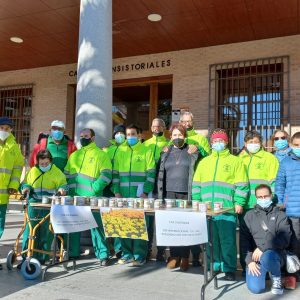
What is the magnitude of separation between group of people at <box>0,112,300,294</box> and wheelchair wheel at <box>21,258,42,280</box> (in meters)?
0.67

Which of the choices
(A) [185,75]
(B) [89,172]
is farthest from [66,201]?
(A) [185,75]

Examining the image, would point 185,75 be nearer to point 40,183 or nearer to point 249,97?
point 249,97

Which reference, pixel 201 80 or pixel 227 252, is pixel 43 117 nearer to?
pixel 201 80

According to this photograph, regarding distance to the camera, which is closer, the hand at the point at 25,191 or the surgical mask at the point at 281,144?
the hand at the point at 25,191

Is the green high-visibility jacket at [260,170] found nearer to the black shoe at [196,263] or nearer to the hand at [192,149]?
the hand at [192,149]

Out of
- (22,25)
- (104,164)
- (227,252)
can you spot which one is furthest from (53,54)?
(227,252)

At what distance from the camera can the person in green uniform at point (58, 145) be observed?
18.9 ft

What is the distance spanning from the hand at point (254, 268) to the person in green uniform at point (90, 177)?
6.52 feet

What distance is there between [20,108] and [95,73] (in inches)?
290

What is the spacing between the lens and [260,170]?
477 centimetres

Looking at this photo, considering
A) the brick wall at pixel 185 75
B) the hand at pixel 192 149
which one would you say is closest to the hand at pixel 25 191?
the hand at pixel 192 149

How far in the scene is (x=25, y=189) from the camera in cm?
500

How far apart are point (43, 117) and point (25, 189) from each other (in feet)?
26.0

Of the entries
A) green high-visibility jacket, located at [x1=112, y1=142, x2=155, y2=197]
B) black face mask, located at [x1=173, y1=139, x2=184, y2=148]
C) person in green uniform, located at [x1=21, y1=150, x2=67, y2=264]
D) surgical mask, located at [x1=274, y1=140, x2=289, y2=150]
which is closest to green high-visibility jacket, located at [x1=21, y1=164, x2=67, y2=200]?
person in green uniform, located at [x1=21, y1=150, x2=67, y2=264]
